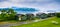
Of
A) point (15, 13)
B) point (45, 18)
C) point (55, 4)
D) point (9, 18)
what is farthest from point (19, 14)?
point (55, 4)

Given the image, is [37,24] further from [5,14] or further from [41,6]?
[5,14]

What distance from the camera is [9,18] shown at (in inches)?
112

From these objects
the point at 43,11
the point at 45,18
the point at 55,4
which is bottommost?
the point at 45,18

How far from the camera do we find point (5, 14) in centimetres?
287

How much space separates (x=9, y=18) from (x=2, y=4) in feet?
1.40

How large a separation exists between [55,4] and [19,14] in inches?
40.3

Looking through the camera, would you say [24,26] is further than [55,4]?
No

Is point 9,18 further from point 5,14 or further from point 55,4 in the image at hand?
point 55,4

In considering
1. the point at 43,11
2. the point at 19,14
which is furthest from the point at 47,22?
the point at 19,14

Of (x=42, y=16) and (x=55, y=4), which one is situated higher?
(x=55, y=4)

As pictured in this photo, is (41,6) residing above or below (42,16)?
above

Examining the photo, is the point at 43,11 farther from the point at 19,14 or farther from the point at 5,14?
Result: the point at 5,14

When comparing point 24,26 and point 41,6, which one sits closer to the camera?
point 24,26

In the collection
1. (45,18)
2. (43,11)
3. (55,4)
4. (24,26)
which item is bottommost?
(24,26)
